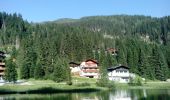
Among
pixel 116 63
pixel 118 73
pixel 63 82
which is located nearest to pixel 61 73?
pixel 63 82

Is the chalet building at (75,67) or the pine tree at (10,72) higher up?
the chalet building at (75,67)

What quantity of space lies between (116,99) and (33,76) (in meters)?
57.2

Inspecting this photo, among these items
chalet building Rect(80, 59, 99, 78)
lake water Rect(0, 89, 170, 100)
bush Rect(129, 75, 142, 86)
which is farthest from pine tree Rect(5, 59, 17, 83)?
chalet building Rect(80, 59, 99, 78)

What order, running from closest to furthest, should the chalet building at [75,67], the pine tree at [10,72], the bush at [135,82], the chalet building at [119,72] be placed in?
the pine tree at [10,72] → the bush at [135,82] → the chalet building at [119,72] → the chalet building at [75,67]

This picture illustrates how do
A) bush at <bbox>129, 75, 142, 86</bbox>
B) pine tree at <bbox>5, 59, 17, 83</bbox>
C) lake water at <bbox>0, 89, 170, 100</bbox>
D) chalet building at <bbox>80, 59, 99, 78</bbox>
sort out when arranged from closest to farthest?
lake water at <bbox>0, 89, 170, 100</bbox>
pine tree at <bbox>5, 59, 17, 83</bbox>
bush at <bbox>129, 75, 142, 86</bbox>
chalet building at <bbox>80, 59, 99, 78</bbox>

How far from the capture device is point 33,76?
117m

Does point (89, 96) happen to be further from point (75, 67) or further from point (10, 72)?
point (75, 67)

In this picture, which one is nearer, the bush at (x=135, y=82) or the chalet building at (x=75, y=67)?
the bush at (x=135, y=82)

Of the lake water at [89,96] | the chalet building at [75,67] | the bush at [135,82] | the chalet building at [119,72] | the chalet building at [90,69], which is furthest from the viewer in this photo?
the chalet building at [75,67]

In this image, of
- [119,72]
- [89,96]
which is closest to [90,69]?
[119,72]

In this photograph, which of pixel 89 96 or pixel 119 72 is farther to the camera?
pixel 119 72

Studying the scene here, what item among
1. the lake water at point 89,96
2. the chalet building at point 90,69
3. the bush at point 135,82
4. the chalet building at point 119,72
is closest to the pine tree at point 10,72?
the lake water at point 89,96

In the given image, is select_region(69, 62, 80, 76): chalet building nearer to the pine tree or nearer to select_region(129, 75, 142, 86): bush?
select_region(129, 75, 142, 86): bush

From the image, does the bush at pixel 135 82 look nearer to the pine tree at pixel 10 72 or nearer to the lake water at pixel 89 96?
the pine tree at pixel 10 72
